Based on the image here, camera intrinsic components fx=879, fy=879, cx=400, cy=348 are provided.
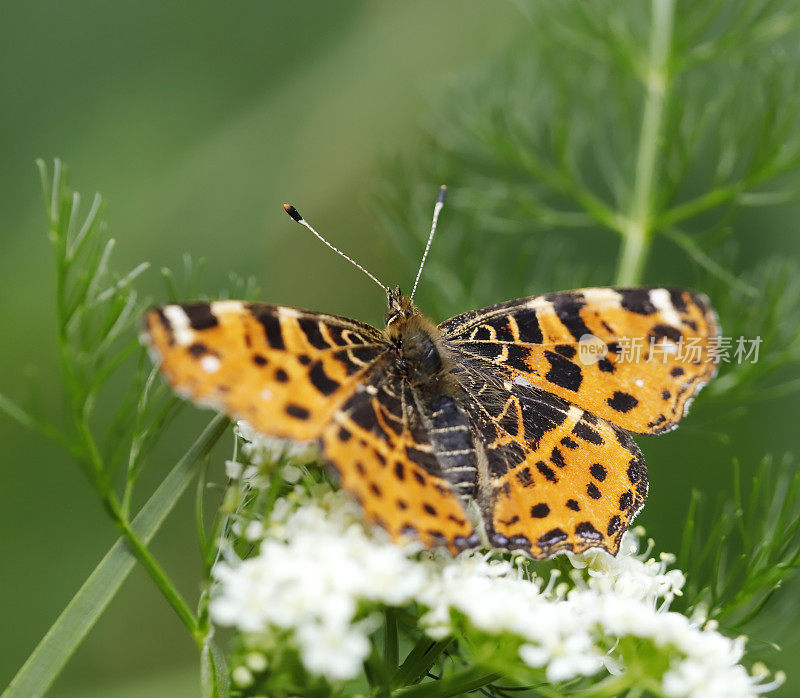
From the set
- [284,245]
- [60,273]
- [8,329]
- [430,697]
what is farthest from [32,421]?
[284,245]

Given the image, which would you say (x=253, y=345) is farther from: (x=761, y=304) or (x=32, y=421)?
(x=761, y=304)

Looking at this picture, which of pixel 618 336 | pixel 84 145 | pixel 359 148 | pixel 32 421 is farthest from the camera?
pixel 359 148

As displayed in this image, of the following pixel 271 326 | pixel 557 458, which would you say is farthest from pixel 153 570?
pixel 557 458

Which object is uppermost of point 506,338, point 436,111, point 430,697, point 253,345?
point 436,111

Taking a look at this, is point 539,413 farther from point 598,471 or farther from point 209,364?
point 209,364

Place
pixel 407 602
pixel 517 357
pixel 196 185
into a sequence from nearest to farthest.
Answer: pixel 407 602, pixel 517 357, pixel 196 185

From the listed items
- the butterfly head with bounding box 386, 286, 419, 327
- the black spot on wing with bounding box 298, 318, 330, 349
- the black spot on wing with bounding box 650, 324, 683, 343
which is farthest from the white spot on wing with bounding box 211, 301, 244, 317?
the black spot on wing with bounding box 650, 324, 683, 343

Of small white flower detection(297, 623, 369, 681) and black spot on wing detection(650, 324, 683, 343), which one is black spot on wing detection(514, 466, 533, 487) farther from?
small white flower detection(297, 623, 369, 681)

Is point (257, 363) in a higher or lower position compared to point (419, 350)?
higher
